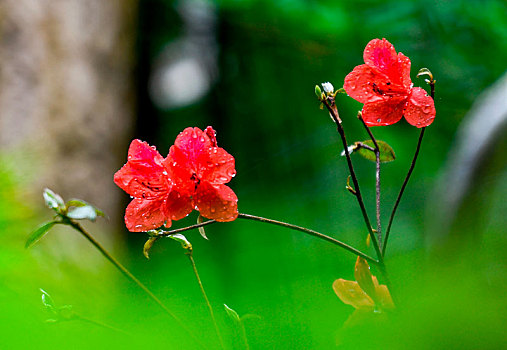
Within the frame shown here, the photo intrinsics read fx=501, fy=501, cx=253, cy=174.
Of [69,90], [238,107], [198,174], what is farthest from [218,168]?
[238,107]

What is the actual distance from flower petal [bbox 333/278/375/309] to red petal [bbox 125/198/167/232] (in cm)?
8

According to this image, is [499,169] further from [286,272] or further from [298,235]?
[298,235]

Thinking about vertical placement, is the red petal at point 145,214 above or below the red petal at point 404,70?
below

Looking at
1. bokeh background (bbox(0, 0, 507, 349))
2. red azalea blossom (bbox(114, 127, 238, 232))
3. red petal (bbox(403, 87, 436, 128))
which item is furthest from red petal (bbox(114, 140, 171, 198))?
bokeh background (bbox(0, 0, 507, 349))

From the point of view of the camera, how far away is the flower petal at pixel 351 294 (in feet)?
0.68

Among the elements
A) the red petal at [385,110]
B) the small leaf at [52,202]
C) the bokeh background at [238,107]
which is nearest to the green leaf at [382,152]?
the red petal at [385,110]

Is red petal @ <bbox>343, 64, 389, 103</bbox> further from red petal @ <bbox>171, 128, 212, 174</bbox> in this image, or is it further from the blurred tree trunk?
the blurred tree trunk

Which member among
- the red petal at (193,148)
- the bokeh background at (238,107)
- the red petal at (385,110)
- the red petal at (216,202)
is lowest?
the bokeh background at (238,107)

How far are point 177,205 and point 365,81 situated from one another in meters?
0.09

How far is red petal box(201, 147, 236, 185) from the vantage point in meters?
0.20

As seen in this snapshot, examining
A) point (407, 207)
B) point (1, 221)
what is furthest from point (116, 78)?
point (1, 221)

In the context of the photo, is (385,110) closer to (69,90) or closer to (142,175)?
(142,175)

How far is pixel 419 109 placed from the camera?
0.67ft

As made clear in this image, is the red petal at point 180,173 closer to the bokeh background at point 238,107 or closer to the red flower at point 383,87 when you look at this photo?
the red flower at point 383,87
